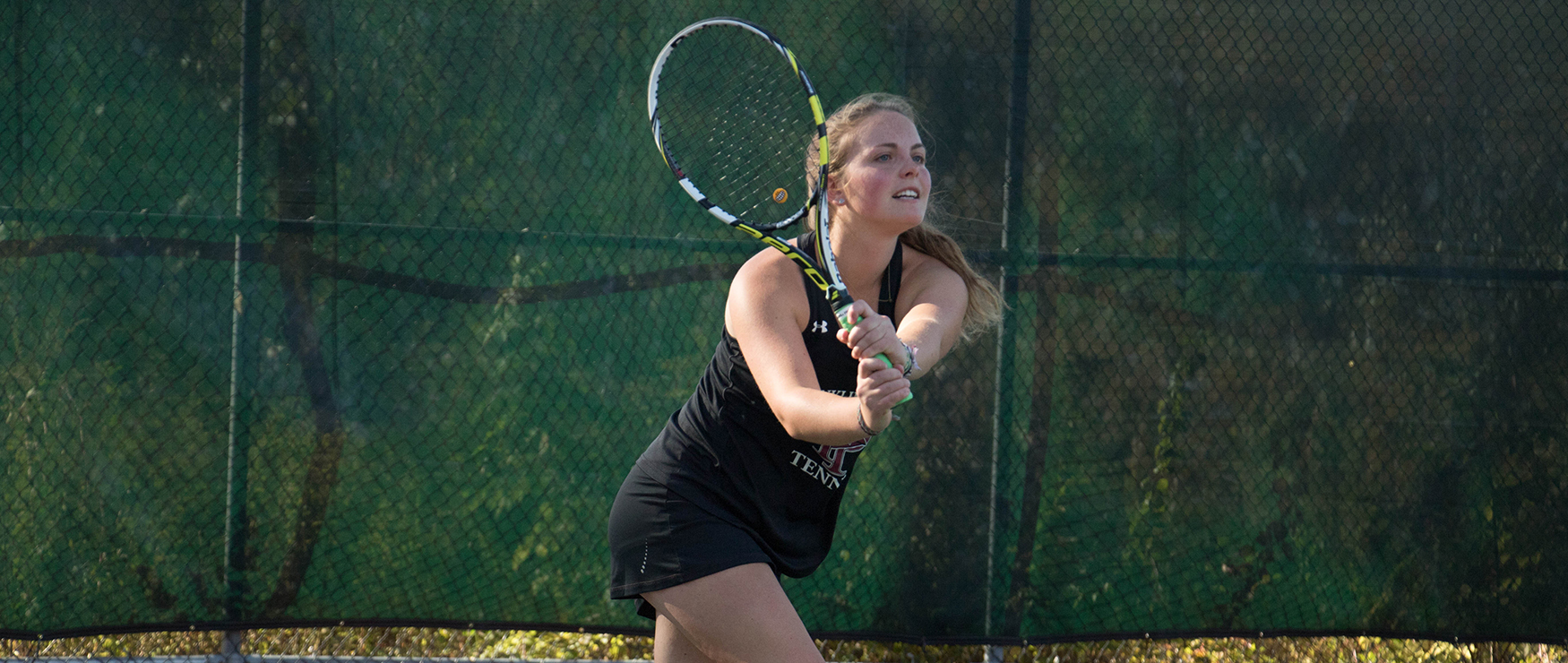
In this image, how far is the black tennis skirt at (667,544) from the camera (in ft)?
7.04

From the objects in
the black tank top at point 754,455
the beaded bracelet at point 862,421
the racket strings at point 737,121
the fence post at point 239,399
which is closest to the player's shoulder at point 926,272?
the black tank top at point 754,455

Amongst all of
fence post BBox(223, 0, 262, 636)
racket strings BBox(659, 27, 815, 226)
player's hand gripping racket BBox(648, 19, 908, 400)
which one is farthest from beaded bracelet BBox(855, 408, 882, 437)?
fence post BBox(223, 0, 262, 636)

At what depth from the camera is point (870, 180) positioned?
2311mm

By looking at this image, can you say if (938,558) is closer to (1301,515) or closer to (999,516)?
(999,516)

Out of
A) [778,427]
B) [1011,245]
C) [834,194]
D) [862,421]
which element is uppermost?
[834,194]

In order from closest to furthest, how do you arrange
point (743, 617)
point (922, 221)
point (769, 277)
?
point (743, 617)
point (769, 277)
point (922, 221)

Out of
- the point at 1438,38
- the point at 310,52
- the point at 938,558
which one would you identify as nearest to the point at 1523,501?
the point at 1438,38

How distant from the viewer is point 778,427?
2238 mm

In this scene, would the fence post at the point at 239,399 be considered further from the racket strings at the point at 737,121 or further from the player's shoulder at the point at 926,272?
the player's shoulder at the point at 926,272

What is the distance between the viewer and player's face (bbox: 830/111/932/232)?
90.2 inches

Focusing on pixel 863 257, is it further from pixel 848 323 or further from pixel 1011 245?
pixel 1011 245

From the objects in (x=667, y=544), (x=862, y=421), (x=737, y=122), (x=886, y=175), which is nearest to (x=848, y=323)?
(x=862, y=421)

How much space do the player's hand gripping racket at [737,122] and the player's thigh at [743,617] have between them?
142 centimetres

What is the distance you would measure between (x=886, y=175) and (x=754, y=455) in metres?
0.64
